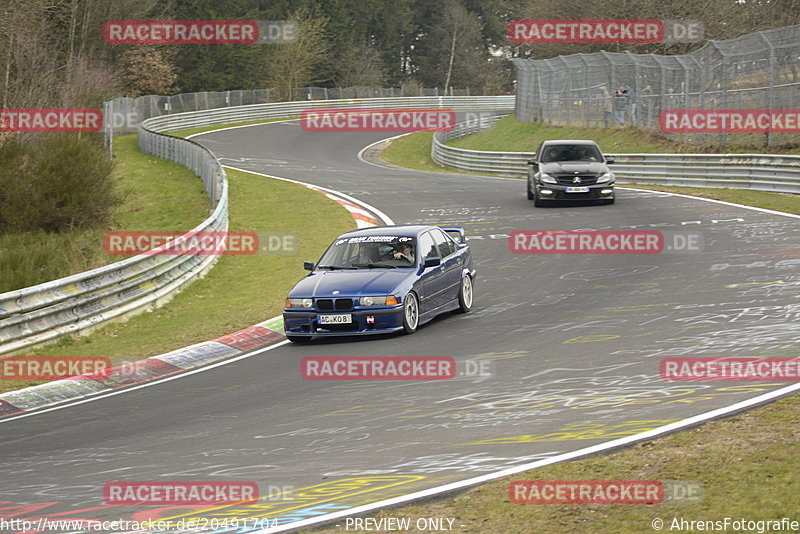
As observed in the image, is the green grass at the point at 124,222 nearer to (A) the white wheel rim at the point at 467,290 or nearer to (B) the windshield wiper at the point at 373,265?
(B) the windshield wiper at the point at 373,265

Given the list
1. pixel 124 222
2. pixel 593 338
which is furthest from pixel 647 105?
pixel 593 338

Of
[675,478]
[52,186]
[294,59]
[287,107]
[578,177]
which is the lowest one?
[675,478]

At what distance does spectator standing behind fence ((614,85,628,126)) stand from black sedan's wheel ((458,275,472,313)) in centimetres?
2639

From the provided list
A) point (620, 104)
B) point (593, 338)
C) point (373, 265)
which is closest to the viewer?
point (593, 338)

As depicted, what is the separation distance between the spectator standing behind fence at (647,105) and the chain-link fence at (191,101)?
2014cm

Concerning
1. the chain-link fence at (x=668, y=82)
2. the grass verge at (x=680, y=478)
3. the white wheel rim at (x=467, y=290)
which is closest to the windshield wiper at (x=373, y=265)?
the white wheel rim at (x=467, y=290)

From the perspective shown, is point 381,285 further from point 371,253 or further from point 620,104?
point 620,104

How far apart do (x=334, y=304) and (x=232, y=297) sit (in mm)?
4674

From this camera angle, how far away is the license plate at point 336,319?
12695 mm

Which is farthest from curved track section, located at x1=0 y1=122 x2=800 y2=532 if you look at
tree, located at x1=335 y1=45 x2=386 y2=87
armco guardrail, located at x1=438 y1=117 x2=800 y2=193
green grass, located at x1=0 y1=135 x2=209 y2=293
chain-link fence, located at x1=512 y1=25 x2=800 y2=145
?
tree, located at x1=335 y1=45 x2=386 y2=87

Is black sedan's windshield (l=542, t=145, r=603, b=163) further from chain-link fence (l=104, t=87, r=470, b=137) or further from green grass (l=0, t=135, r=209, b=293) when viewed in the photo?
chain-link fence (l=104, t=87, r=470, b=137)

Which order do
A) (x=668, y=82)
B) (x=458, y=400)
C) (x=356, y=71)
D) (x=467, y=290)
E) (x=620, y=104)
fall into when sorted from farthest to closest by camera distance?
1. (x=356, y=71)
2. (x=620, y=104)
3. (x=668, y=82)
4. (x=467, y=290)
5. (x=458, y=400)

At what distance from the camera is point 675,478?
20.8ft

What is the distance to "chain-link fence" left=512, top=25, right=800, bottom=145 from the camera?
2852cm
